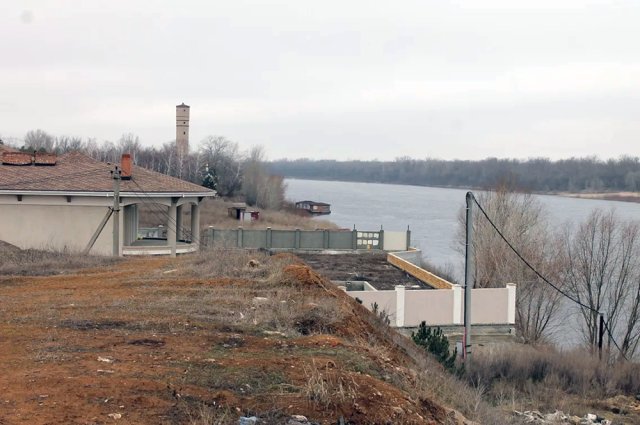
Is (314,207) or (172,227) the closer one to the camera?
(172,227)

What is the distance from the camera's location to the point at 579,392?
13430mm

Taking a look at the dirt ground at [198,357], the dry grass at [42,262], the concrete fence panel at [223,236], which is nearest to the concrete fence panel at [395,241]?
the concrete fence panel at [223,236]

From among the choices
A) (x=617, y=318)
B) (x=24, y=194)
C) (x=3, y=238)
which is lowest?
(x=617, y=318)

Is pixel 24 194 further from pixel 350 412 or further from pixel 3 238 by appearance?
pixel 350 412

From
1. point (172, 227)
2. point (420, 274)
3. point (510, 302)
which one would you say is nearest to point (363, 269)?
point (420, 274)

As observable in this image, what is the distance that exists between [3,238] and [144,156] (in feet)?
197

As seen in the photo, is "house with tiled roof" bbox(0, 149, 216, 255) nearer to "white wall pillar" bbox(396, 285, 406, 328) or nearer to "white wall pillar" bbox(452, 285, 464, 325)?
"white wall pillar" bbox(396, 285, 406, 328)

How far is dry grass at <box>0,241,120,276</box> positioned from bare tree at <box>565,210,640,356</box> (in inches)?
714

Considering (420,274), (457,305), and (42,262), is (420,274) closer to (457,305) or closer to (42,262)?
(457,305)

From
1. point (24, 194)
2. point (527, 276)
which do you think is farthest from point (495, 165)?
point (24, 194)

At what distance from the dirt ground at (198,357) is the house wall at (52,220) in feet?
37.3

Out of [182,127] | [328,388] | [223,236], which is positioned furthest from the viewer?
[182,127]

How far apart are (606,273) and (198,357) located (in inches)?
936

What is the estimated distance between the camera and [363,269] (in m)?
28.7
